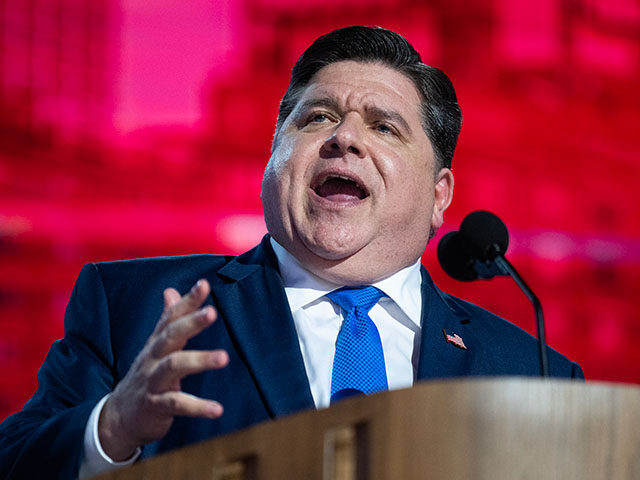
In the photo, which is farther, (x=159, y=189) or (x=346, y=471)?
(x=159, y=189)

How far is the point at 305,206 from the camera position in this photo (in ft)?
5.49

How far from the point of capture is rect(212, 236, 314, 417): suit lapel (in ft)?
4.72

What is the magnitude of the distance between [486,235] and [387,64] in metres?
0.49

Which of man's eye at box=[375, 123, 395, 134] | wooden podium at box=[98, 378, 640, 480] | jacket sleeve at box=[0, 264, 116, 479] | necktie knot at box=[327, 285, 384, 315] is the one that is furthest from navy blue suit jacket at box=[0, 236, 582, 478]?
wooden podium at box=[98, 378, 640, 480]

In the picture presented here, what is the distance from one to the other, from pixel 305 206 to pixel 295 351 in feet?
1.01

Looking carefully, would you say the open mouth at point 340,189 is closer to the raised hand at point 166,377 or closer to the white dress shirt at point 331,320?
the white dress shirt at point 331,320

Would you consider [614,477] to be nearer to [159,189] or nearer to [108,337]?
[108,337]

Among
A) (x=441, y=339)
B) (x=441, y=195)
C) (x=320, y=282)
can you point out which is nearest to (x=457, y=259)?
(x=441, y=339)

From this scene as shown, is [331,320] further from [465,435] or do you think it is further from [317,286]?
[465,435]

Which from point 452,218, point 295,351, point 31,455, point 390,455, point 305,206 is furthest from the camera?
point 452,218

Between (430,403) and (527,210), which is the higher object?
(430,403)

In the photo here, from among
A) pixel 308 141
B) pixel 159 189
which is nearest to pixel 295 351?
pixel 308 141

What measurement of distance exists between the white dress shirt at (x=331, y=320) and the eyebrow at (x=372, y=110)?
274 mm

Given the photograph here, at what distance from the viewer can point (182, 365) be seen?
97cm
